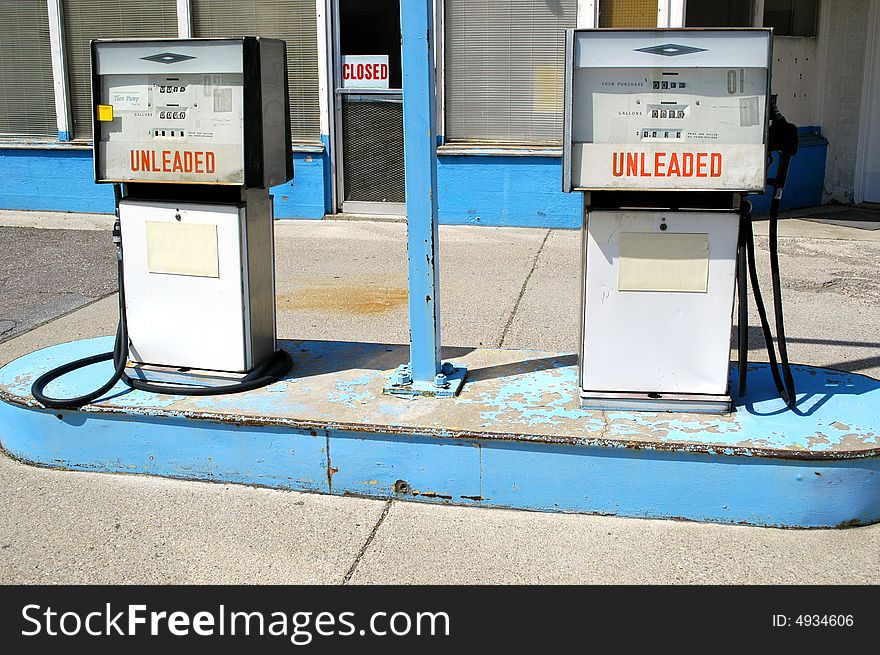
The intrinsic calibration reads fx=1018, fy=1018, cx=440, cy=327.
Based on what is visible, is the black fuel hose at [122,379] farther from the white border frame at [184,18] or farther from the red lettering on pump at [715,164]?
the white border frame at [184,18]

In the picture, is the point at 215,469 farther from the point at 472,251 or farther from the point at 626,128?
the point at 472,251

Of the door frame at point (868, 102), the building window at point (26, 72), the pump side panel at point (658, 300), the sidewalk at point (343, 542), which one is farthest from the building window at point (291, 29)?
the pump side panel at point (658, 300)

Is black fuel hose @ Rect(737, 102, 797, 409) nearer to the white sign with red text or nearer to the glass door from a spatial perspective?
the white sign with red text

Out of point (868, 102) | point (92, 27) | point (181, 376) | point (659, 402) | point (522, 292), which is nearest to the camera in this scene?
point (659, 402)

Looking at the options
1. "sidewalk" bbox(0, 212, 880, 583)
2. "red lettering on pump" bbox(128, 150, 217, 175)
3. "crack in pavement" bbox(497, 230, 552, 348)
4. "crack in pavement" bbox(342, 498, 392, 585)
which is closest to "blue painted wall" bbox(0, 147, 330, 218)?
"crack in pavement" bbox(497, 230, 552, 348)

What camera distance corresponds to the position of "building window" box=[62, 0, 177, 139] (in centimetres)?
988

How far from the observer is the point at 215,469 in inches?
162

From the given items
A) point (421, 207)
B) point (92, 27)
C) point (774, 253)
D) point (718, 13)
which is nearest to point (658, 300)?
point (774, 253)

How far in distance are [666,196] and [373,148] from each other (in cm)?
614

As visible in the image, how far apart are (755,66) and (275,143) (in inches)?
75.2

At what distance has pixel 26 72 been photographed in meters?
10.4

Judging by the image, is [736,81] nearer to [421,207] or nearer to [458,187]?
[421,207]

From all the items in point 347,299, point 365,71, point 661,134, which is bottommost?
point 347,299

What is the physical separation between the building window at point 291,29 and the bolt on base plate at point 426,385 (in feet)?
18.8
